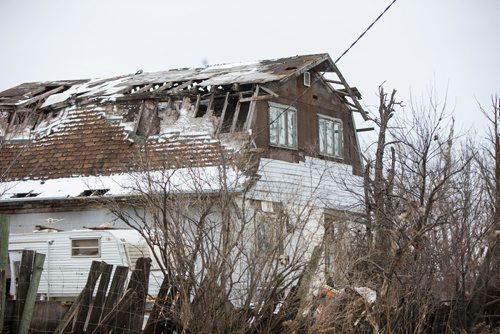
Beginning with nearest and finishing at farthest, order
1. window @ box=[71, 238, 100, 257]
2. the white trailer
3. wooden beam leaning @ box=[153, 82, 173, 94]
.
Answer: the white trailer, window @ box=[71, 238, 100, 257], wooden beam leaning @ box=[153, 82, 173, 94]

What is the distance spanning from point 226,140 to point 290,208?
1033 cm

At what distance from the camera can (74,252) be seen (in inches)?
792

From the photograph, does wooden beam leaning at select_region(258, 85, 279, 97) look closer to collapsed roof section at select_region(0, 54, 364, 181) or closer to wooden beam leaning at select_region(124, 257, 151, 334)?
collapsed roof section at select_region(0, 54, 364, 181)

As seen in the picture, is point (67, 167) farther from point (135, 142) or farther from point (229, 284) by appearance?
point (229, 284)

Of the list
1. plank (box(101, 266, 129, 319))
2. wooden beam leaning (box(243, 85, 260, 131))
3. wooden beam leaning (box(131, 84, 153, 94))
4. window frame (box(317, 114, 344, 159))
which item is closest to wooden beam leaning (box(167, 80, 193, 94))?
wooden beam leaning (box(131, 84, 153, 94))

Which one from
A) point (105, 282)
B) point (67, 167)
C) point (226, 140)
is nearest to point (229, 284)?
point (105, 282)

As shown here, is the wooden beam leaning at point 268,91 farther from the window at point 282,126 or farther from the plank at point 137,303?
the plank at point 137,303

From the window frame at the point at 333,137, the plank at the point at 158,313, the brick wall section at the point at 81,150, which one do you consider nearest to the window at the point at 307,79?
the window frame at the point at 333,137

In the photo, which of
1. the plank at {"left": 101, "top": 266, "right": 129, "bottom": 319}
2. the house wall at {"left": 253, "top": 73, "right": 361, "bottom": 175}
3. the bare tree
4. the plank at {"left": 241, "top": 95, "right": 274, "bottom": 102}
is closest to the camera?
the plank at {"left": 101, "top": 266, "right": 129, "bottom": 319}

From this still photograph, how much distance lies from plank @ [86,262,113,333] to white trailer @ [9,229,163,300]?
8.30 m

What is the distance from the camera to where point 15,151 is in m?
27.1

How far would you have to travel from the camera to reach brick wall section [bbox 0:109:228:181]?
981 inches

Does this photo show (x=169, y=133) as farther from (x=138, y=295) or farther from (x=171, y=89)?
(x=138, y=295)

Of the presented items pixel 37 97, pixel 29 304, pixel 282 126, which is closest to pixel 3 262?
pixel 29 304
